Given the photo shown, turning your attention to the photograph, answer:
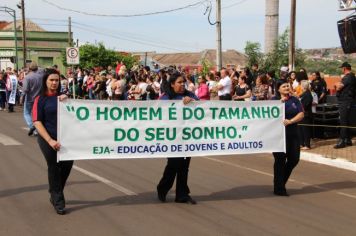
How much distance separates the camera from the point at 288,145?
318 inches

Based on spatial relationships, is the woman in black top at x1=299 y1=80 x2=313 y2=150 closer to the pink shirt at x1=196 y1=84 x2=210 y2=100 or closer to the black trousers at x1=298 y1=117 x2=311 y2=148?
the black trousers at x1=298 y1=117 x2=311 y2=148

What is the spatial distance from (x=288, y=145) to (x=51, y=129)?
11.3ft

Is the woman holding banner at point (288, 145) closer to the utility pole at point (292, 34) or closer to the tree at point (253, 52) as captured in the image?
the utility pole at point (292, 34)

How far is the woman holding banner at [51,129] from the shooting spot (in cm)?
Answer: 670

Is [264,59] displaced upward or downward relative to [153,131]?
upward

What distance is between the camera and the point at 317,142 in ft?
45.5

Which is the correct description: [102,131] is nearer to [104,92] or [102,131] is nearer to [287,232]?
[287,232]

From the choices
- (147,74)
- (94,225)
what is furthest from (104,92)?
(94,225)

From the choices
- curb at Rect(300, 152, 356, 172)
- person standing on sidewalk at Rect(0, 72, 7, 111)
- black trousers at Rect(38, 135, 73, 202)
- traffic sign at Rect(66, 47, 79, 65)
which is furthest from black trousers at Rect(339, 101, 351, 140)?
person standing on sidewalk at Rect(0, 72, 7, 111)

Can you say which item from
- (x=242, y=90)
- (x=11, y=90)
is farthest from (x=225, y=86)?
(x=11, y=90)

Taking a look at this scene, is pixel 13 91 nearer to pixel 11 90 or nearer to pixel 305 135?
pixel 11 90

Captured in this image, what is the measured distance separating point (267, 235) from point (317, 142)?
8299 mm

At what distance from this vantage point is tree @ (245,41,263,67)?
86.3 feet

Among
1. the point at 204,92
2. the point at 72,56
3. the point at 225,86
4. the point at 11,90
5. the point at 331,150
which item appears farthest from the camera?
the point at 72,56
